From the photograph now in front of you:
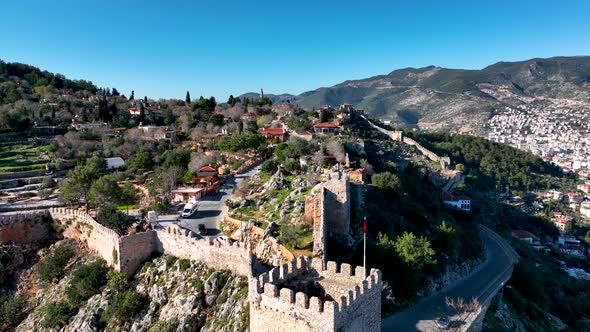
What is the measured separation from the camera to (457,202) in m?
47.2

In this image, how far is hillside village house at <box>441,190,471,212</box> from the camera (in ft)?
154

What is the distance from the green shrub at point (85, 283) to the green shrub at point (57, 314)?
0.36 m

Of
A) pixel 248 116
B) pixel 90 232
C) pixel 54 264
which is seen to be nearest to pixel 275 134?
pixel 248 116

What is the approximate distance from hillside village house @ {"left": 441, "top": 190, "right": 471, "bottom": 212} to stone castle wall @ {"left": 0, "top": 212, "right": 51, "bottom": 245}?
39.3m

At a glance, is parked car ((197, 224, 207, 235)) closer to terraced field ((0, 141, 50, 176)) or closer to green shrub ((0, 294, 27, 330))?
green shrub ((0, 294, 27, 330))

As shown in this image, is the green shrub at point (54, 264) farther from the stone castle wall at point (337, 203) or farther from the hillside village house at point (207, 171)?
the stone castle wall at point (337, 203)

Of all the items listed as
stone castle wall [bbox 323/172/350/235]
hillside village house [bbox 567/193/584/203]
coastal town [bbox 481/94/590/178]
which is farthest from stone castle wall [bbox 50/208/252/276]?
coastal town [bbox 481/94/590/178]

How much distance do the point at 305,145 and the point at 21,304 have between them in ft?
81.4

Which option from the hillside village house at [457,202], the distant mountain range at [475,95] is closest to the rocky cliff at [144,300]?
the hillside village house at [457,202]

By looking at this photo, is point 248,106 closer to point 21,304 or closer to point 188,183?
point 188,183

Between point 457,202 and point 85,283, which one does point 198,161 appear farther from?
point 457,202

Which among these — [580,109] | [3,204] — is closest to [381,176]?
[3,204]

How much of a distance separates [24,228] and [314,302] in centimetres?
2478

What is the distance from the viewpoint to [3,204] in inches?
1235
